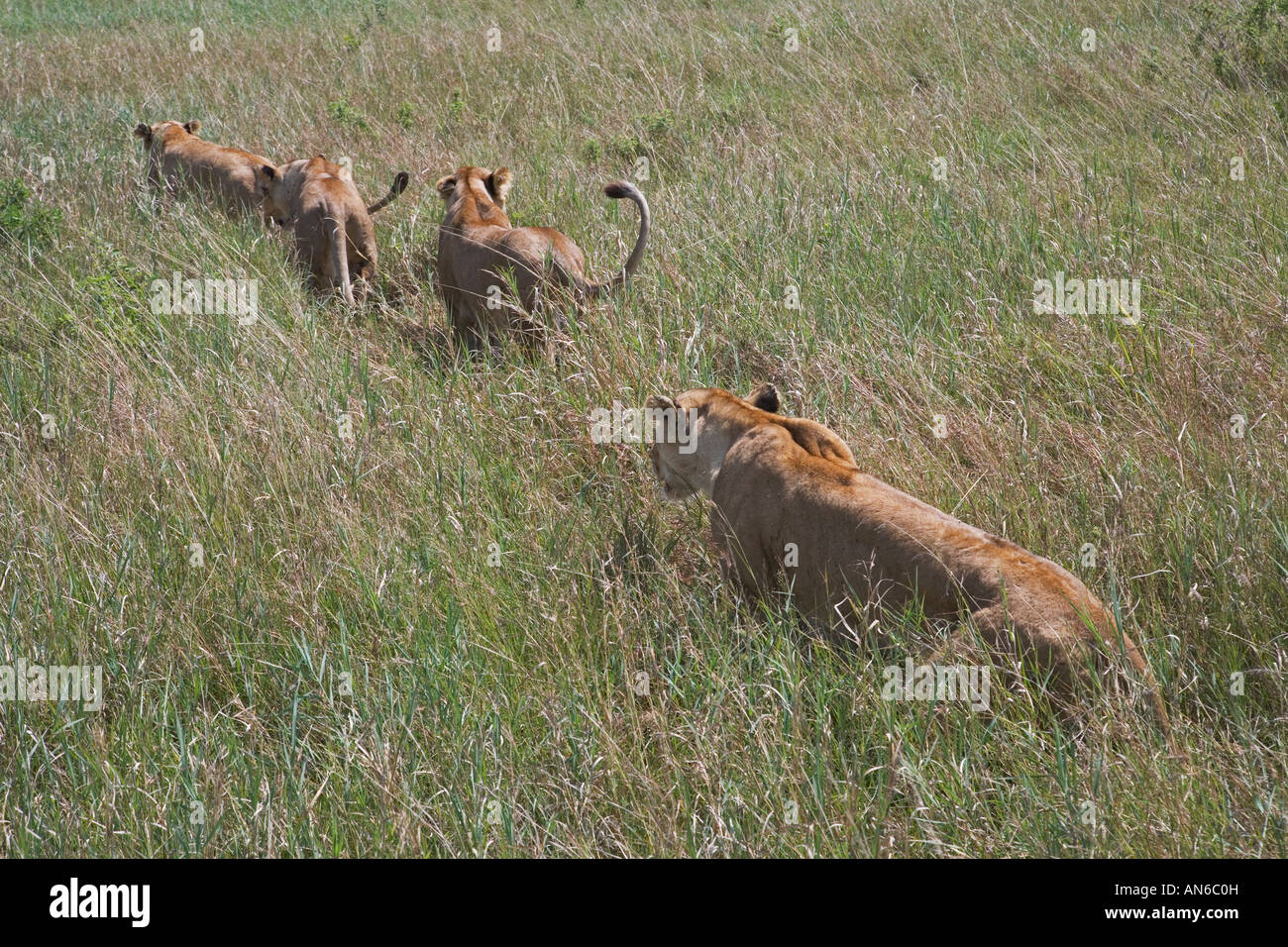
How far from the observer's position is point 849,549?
3457 millimetres

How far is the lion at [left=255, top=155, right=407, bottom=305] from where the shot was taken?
6.53 meters

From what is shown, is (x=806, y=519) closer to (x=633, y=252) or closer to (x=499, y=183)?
(x=633, y=252)

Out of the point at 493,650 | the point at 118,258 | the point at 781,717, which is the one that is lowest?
the point at 781,717

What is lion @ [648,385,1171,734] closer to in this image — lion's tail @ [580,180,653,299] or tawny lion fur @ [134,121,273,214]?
lion's tail @ [580,180,653,299]

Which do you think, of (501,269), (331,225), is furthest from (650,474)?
(331,225)

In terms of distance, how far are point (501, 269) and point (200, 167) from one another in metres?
3.05

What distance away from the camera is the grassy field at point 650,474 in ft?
9.27

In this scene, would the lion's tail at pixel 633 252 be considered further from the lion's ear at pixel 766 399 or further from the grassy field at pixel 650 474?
the lion's ear at pixel 766 399

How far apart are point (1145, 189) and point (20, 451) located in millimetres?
5686

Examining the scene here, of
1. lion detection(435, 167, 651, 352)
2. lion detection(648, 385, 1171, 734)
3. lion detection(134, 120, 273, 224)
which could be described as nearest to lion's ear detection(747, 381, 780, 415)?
lion detection(648, 385, 1171, 734)

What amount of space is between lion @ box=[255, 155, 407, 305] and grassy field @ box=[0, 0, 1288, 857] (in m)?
0.22

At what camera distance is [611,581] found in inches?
147

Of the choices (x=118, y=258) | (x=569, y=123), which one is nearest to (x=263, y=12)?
(x=569, y=123)

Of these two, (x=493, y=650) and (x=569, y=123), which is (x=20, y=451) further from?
(x=569, y=123)
